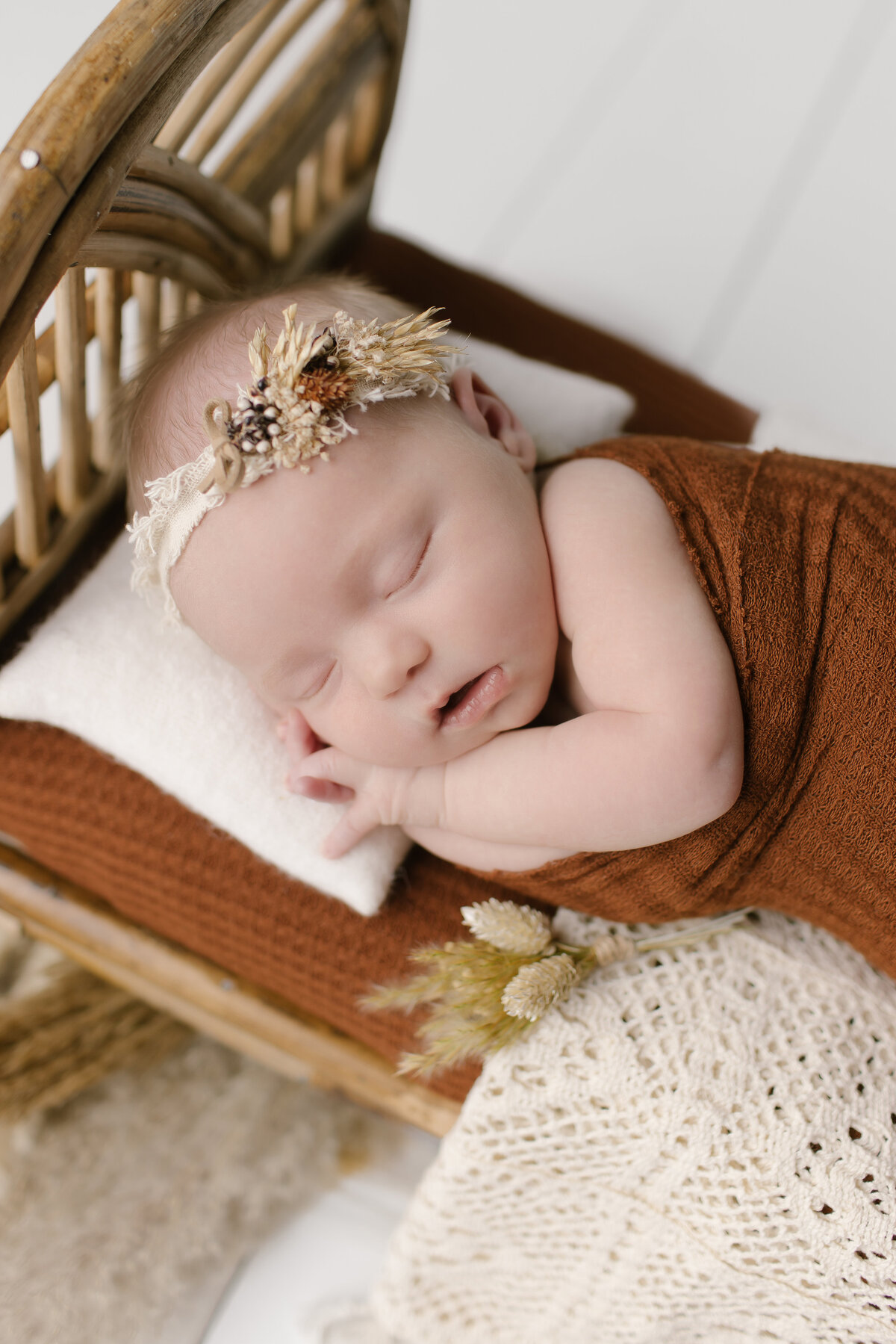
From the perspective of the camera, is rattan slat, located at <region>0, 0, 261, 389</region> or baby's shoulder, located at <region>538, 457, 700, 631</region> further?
baby's shoulder, located at <region>538, 457, 700, 631</region>

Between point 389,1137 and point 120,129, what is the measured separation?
1407 millimetres

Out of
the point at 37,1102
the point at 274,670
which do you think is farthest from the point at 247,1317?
the point at 274,670

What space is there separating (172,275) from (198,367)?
0.26 meters

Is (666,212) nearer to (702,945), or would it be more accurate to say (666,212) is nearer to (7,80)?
(7,80)

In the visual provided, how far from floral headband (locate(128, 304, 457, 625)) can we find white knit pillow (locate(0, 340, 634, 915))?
0.86 feet

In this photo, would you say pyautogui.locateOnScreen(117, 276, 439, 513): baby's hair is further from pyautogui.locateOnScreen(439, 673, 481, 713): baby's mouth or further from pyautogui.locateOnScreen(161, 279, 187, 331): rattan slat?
pyautogui.locateOnScreen(439, 673, 481, 713): baby's mouth

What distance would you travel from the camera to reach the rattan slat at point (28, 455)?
900mm

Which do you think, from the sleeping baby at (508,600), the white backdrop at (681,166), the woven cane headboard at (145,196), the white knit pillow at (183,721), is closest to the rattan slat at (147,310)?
the woven cane headboard at (145,196)

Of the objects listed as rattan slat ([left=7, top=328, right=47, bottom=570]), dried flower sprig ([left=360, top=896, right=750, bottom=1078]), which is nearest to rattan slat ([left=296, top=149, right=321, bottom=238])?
rattan slat ([left=7, top=328, right=47, bottom=570])

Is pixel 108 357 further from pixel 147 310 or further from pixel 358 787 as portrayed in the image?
pixel 358 787

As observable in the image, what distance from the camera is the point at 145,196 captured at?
969 mm

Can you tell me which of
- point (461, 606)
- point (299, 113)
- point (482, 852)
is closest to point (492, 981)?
point (482, 852)

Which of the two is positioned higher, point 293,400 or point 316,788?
point 293,400

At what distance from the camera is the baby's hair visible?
0.91 meters
